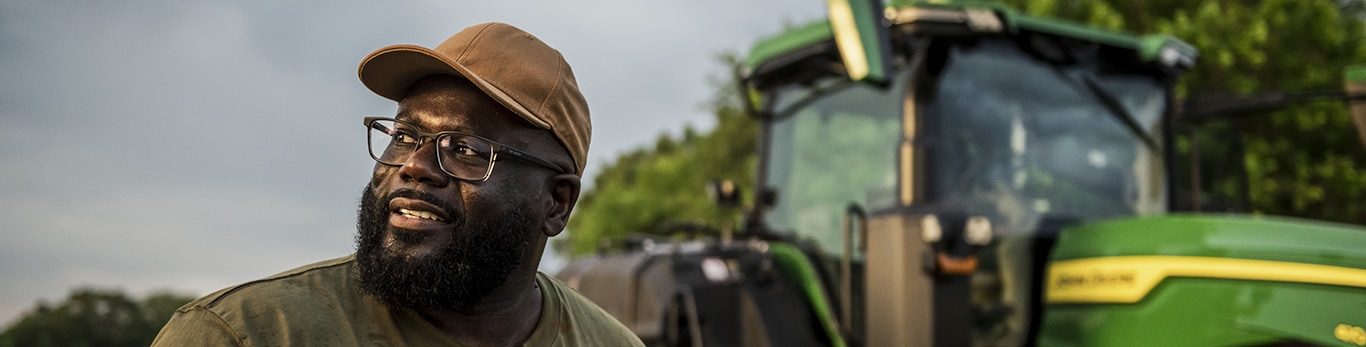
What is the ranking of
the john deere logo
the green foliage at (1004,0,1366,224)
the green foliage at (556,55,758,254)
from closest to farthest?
the john deere logo → the green foliage at (1004,0,1366,224) → the green foliage at (556,55,758,254)

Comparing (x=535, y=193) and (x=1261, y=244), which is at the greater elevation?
(x=535, y=193)

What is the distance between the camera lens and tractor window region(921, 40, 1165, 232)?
461 cm

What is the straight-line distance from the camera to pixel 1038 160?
4770 mm

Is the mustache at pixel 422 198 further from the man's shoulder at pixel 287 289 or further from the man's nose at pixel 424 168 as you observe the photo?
the man's shoulder at pixel 287 289

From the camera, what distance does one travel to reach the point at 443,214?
211cm

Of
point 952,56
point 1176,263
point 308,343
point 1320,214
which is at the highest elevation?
point 952,56

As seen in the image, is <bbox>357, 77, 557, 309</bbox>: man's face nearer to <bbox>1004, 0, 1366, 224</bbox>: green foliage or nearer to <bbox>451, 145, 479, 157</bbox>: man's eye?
<bbox>451, 145, 479, 157</bbox>: man's eye

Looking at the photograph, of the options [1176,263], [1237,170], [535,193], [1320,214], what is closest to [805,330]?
[1176,263]

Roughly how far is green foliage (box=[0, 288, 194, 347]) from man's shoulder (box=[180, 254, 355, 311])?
0.85m

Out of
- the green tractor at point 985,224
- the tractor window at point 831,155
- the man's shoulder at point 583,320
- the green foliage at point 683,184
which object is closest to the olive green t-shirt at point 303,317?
the man's shoulder at point 583,320

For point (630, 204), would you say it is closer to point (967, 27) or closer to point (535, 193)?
point (967, 27)

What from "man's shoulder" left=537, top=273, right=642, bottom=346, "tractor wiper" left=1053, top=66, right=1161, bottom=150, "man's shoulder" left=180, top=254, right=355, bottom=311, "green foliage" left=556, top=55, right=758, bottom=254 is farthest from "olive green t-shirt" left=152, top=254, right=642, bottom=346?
"green foliage" left=556, top=55, right=758, bottom=254

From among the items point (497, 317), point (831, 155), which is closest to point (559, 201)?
point (497, 317)

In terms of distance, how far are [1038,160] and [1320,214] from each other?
1154 centimetres
